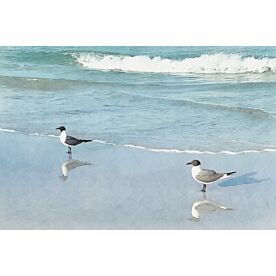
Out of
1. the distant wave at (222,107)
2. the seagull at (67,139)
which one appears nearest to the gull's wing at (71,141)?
the seagull at (67,139)

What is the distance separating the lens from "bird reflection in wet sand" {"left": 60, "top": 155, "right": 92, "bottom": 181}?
2.42 metres

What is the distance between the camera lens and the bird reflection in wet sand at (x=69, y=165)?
2.42m

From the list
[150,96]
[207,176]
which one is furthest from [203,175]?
[150,96]

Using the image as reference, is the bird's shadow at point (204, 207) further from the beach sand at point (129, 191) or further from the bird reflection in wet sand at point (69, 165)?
the bird reflection in wet sand at point (69, 165)

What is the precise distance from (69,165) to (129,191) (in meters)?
0.31

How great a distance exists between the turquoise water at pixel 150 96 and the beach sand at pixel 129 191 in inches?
3.0

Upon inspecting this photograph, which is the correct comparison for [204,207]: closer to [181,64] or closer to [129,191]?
[129,191]

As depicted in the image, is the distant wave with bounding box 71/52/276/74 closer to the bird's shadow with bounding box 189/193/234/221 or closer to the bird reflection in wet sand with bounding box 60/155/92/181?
the bird reflection in wet sand with bounding box 60/155/92/181

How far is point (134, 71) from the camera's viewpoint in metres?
2.46

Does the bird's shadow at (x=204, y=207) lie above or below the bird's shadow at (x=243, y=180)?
below

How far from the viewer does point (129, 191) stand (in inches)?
93.8
